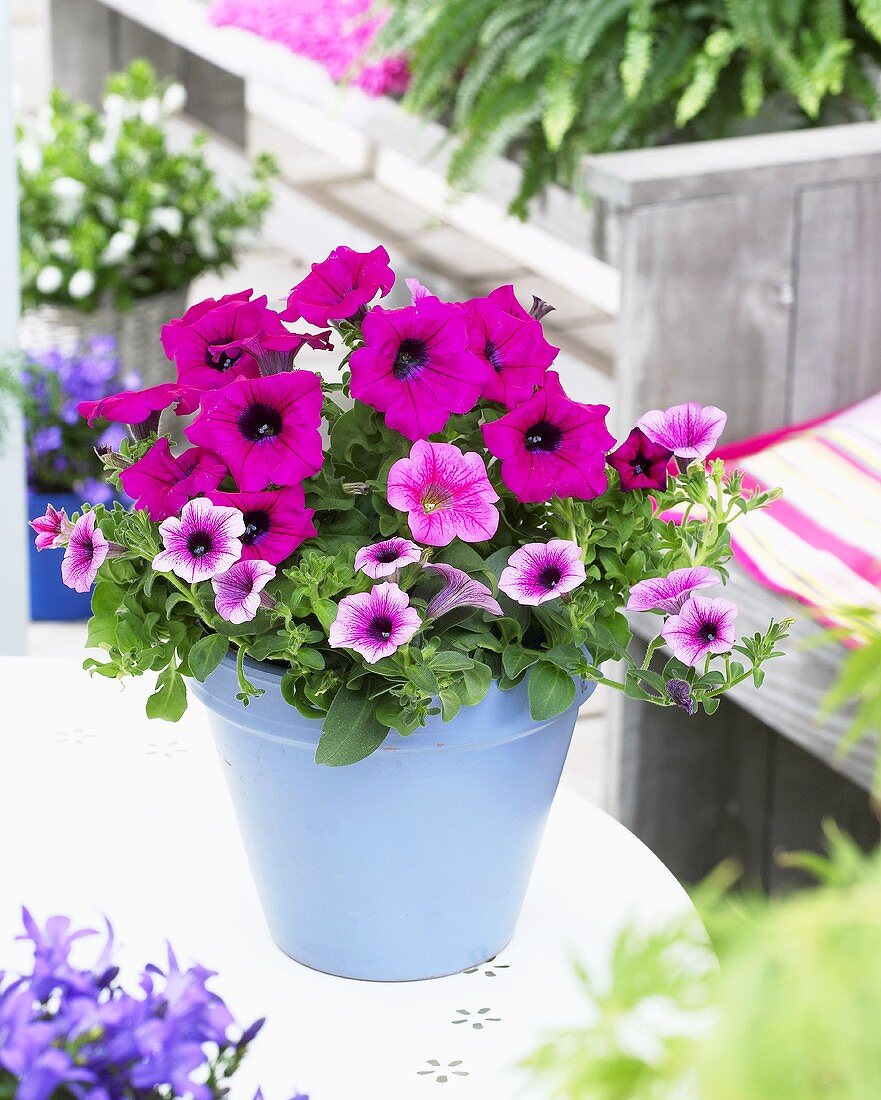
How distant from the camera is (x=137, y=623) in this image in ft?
2.14

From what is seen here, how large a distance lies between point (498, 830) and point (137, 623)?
0.19 meters

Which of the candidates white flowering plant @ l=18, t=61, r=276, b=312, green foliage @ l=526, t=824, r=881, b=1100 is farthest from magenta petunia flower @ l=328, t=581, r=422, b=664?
white flowering plant @ l=18, t=61, r=276, b=312

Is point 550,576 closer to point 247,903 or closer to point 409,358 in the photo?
point 409,358

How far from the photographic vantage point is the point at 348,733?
0.61m

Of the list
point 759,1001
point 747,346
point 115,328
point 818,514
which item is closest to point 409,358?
point 759,1001

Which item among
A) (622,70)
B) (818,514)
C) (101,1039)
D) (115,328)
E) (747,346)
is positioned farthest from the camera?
(115,328)

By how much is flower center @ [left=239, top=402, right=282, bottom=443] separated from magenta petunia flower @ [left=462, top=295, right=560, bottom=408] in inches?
3.7

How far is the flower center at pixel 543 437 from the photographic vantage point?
0.63 m

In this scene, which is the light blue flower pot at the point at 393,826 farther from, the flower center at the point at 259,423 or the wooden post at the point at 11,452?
the wooden post at the point at 11,452

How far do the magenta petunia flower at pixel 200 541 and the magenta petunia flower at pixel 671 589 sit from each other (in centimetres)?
18

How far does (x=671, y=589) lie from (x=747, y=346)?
41.6 inches

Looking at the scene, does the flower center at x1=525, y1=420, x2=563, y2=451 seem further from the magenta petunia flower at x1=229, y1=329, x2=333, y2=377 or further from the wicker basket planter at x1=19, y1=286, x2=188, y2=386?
the wicker basket planter at x1=19, y1=286, x2=188, y2=386

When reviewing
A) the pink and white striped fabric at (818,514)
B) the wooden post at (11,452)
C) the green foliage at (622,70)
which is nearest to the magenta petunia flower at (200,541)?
the pink and white striped fabric at (818,514)

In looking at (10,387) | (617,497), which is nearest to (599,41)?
(10,387)
